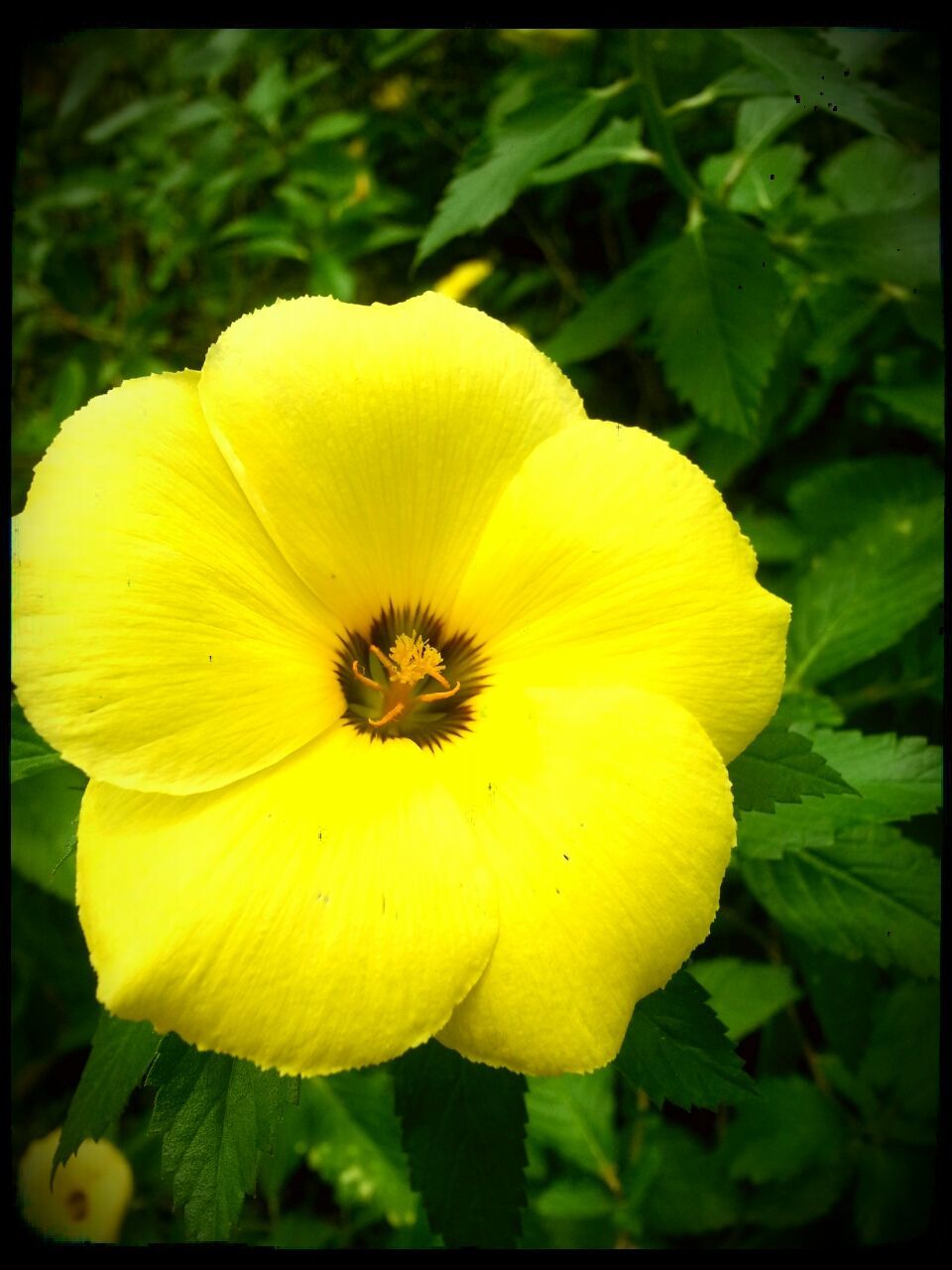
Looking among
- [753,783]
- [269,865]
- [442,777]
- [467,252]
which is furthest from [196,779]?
[467,252]

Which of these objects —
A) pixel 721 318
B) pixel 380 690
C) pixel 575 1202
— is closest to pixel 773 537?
pixel 721 318

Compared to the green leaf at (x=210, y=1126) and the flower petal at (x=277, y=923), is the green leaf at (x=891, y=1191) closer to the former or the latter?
the green leaf at (x=210, y=1126)

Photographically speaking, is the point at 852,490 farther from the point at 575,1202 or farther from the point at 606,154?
the point at 575,1202

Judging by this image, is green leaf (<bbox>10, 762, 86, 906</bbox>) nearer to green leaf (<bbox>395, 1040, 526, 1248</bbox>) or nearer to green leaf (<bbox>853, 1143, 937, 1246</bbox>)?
green leaf (<bbox>395, 1040, 526, 1248</bbox>)

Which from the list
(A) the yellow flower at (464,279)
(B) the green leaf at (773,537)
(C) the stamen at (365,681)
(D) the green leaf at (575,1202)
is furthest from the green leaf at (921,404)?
(D) the green leaf at (575,1202)

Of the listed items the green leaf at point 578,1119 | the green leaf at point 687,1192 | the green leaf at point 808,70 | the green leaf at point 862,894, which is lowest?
the green leaf at point 687,1192

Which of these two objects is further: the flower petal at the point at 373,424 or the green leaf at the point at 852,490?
the green leaf at the point at 852,490

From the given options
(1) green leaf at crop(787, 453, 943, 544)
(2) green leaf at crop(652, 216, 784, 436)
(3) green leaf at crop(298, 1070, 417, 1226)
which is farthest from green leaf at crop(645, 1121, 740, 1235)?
(2) green leaf at crop(652, 216, 784, 436)
